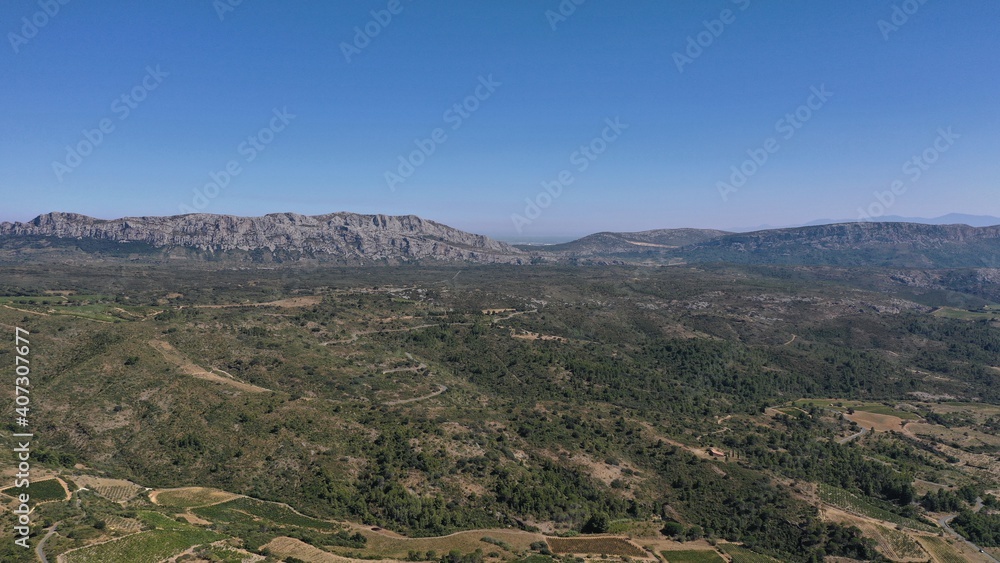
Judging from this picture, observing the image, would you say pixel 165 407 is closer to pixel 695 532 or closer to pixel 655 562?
pixel 655 562

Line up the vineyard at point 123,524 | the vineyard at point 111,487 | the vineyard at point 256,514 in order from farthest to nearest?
the vineyard at point 111,487 < the vineyard at point 256,514 < the vineyard at point 123,524

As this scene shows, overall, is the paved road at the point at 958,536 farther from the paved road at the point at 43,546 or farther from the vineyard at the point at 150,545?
the paved road at the point at 43,546

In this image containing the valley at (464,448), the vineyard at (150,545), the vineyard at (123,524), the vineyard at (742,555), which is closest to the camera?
the vineyard at (150,545)

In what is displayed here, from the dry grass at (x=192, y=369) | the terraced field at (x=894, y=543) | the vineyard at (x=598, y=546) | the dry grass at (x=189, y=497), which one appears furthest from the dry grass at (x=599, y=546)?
the dry grass at (x=192, y=369)

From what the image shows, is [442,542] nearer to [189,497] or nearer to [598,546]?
[598,546]

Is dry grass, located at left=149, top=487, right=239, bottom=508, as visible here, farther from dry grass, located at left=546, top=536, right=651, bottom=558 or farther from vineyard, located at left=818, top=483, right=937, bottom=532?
vineyard, located at left=818, top=483, right=937, bottom=532

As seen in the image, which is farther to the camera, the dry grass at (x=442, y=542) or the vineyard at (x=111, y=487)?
the vineyard at (x=111, y=487)

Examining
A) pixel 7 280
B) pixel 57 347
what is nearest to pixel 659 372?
pixel 57 347

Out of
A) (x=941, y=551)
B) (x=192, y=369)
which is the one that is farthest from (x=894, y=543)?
A: (x=192, y=369)

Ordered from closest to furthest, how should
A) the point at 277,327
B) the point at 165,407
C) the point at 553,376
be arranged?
the point at 165,407
the point at 553,376
the point at 277,327
